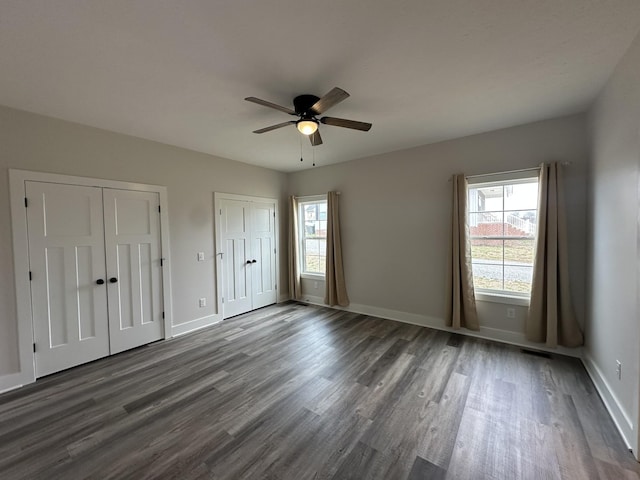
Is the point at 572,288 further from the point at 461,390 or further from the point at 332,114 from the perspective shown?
the point at 332,114

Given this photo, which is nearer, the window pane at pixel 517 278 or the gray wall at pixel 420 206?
the gray wall at pixel 420 206

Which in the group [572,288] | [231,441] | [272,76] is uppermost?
[272,76]

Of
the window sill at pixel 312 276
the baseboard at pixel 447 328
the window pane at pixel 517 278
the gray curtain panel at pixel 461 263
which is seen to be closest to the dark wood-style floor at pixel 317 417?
the baseboard at pixel 447 328

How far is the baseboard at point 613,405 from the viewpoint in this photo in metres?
1.64

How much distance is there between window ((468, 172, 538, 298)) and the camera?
3.09 m

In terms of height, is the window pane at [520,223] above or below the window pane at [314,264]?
above

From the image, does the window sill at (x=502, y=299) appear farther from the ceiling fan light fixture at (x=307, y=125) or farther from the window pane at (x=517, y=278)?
the ceiling fan light fixture at (x=307, y=125)

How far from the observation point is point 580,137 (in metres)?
2.77

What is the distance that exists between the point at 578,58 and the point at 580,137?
1336 mm

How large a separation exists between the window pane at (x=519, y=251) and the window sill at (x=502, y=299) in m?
0.43

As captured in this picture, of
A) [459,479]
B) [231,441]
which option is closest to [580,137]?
[459,479]

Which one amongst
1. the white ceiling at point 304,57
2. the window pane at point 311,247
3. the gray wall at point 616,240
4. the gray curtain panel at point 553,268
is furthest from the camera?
the window pane at point 311,247

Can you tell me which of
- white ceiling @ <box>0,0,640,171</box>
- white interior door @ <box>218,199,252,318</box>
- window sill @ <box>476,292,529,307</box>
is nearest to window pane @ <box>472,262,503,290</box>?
window sill @ <box>476,292,529,307</box>

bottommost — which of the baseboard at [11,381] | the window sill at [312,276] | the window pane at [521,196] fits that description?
the baseboard at [11,381]
